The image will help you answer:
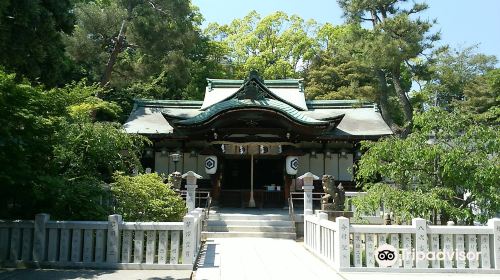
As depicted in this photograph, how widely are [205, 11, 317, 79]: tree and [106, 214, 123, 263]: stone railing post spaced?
98.1ft

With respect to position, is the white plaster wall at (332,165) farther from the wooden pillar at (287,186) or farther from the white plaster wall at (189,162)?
the white plaster wall at (189,162)

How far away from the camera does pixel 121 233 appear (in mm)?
8344

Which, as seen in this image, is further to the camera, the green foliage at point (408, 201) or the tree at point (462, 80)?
the tree at point (462, 80)

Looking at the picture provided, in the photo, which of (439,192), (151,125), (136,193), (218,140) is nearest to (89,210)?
(136,193)

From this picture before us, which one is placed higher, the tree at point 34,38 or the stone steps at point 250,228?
the tree at point 34,38

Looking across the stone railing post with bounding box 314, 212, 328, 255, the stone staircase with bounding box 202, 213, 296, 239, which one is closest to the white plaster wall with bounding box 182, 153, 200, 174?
the stone staircase with bounding box 202, 213, 296, 239

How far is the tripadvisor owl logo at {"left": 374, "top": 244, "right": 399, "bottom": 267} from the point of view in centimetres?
819

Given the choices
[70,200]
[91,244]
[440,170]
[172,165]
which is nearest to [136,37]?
[172,165]

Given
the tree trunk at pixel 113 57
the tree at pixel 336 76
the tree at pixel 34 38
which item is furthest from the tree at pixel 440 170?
the tree at pixel 336 76

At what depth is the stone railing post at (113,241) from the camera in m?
8.23

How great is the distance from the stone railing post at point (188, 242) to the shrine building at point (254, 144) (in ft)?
30.3

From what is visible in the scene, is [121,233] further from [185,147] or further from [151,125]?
[151,125]

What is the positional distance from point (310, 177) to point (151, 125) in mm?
9165

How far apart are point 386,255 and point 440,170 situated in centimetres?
250
